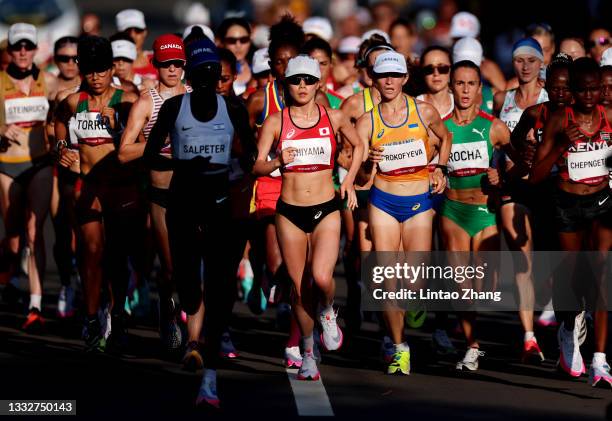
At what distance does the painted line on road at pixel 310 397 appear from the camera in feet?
36.0

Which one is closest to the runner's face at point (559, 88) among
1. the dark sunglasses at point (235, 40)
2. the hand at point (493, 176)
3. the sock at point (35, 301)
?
the hand at point (493, 176)

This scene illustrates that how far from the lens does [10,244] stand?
51.5 ft

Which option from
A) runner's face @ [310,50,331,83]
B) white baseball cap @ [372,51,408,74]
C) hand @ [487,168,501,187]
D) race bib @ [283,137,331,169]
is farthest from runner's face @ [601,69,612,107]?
runner's face @ [310,50,331,83]

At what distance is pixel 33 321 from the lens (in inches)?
583

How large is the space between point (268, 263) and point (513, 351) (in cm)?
198

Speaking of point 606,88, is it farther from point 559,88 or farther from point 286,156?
point 286,156

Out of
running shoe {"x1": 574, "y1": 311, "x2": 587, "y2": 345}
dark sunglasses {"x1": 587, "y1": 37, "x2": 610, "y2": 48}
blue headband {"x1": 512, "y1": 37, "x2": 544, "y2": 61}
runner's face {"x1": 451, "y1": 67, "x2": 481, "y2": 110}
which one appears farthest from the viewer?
dark sunglasses {"x1": 587, "y1": 37, "x2": 610, "y2": 48}

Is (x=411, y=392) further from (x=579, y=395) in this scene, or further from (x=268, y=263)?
(x=268, y=263)

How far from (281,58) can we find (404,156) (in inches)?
67.8

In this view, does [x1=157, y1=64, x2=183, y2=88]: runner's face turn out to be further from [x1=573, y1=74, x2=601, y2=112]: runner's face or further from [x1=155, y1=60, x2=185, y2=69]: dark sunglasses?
[x1=573, y1=74, x2=601, y2=112]: runner's face

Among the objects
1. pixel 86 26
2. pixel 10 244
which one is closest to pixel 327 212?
pixel 10 244

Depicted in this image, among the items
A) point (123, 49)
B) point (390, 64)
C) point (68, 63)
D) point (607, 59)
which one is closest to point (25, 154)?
point (68, 63)

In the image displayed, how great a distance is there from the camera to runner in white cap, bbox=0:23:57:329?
1540 cm

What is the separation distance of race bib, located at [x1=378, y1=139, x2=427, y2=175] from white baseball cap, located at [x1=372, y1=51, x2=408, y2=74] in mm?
510
